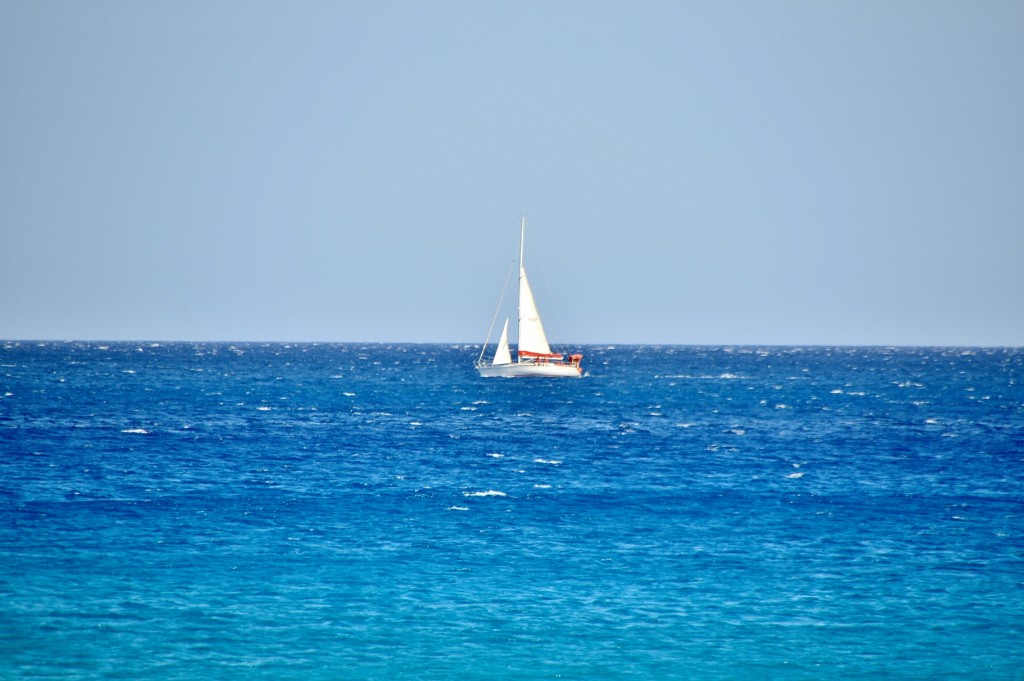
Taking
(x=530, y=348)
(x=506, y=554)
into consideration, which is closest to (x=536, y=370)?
(x=530, y=348)

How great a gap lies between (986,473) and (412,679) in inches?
1427

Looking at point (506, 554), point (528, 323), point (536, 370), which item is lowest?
point (506, 554)

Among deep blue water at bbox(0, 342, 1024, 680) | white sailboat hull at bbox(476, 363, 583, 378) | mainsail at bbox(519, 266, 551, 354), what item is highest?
mainsail at bbox(519, 266, 551, 354)

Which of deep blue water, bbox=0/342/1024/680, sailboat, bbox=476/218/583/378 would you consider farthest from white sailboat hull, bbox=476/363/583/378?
deep blue water, bbox=0/342/1024/680

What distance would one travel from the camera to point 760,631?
23.0 meters

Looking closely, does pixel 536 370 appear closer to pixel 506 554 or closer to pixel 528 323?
pixel 528 323

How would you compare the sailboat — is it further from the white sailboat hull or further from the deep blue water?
the deep blue water

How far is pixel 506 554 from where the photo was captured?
96.8 ft

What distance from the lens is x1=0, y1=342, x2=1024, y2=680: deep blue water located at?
2141 cm

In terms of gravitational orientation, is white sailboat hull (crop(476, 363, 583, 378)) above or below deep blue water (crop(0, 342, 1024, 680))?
above

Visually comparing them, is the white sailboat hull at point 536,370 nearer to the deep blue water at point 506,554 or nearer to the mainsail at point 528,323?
the mainsail at point 528,323

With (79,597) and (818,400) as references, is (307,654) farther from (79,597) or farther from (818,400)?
(818,400)

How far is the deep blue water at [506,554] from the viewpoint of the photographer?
70.2ft

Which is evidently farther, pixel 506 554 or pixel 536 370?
pixel 536 370
